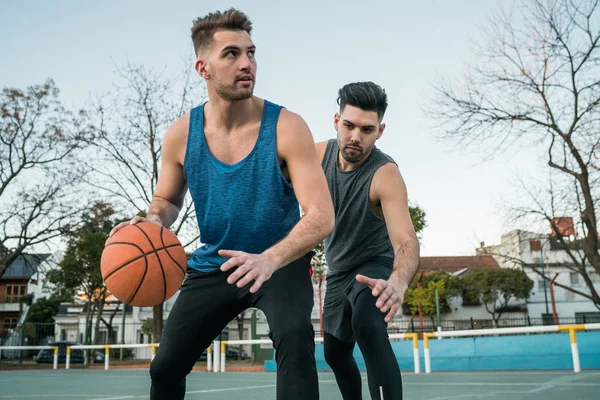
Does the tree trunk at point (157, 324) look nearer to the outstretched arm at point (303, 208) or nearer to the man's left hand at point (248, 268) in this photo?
the outstretched arm at point (303, 208)

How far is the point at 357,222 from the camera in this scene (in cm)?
388

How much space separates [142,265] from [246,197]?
573 millimetres

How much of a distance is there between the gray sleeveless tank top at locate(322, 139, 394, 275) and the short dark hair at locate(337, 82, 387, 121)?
35 cm

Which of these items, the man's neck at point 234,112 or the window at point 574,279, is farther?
the window at point 574,279

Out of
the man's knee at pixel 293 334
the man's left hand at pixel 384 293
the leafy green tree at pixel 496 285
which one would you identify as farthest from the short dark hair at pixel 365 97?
the leafy green tree at pixel 496 285

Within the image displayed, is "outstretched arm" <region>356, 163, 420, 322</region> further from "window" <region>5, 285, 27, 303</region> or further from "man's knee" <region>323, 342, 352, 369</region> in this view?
"window" <region>5, 285, 27, 303</region>

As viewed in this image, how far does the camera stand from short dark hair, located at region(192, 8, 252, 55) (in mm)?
2865

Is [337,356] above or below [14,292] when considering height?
below

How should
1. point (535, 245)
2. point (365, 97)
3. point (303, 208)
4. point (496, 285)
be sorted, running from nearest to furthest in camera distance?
point (303, 208) < point (365, 97) < point (535, 245) < point (496, 285)

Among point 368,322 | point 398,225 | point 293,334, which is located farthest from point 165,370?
point 398,225

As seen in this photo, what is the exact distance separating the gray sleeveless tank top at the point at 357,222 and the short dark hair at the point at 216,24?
1338 mm

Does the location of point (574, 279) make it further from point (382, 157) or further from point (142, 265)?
point (142, 265)

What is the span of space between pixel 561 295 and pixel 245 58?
62345mm

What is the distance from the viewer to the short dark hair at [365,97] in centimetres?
376
